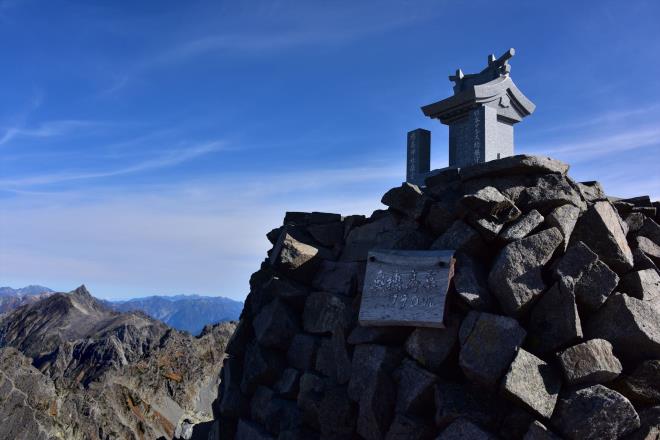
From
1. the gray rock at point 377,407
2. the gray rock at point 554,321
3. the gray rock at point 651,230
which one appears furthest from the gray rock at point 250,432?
the gray rock at point 651,230

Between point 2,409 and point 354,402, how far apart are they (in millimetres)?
14945

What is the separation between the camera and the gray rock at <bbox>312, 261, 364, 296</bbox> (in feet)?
29.0

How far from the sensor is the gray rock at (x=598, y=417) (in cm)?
577

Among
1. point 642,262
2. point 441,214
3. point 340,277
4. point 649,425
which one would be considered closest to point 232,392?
point 340,277

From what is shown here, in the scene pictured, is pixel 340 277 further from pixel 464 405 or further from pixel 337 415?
pixel 464 405

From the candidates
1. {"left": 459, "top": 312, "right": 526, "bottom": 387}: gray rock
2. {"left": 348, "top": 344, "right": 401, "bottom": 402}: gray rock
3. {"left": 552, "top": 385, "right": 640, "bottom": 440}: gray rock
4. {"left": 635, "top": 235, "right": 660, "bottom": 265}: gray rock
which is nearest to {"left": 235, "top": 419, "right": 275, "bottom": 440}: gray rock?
{"left": 348, "top": 344, "right": 401, "bottom": 402}: gray rock

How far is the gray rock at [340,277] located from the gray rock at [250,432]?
241 centimetres

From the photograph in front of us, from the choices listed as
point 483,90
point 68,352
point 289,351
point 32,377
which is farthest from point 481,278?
point 68,352

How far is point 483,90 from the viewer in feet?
48.8

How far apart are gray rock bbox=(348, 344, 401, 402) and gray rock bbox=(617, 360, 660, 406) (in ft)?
8.45

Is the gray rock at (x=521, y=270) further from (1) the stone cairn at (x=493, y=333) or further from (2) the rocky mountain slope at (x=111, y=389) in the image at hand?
(2) the rocky mountain slope at (x=111, y=389)

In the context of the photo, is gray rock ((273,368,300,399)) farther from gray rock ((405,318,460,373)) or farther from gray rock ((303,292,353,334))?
gray rock ((405,318,460,373))

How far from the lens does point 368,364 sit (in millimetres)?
7285

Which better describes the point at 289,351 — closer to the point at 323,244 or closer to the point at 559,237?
the point at 323,244
